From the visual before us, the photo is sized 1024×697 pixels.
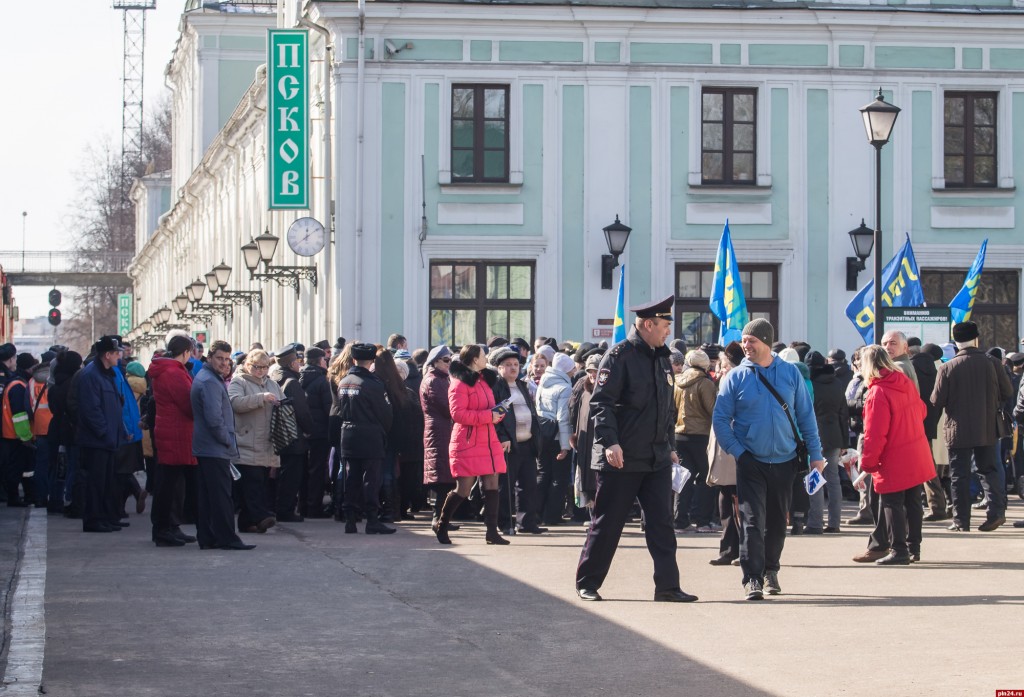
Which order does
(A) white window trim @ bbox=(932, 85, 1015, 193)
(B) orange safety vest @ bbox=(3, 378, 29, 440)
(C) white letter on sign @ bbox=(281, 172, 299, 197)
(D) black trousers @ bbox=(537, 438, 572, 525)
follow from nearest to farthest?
(D) black trousers @ bbox=(537, 438, 572, 525) → (B) orange safety vest @ bbox=(3, 378, 29, 440) → (A) white window trim @ bbox=(932, 85, 1015, 193) → (C) white letter on sign @ bbox=(281, 172, 299, 197)

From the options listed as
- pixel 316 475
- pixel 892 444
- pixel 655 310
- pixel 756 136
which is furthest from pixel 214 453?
pixel 756 136

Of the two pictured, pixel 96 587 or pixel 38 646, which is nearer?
pixel 38 646

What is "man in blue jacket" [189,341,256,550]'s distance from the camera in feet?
47.2

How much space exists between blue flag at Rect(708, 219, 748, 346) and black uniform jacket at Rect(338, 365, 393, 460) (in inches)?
249

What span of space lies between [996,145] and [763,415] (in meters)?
18.6

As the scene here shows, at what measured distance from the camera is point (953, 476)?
15.7 meters

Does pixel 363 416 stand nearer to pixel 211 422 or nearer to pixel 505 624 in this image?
pixel 211 422

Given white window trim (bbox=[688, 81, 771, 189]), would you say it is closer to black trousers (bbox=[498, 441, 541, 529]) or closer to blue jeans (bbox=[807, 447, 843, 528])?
blue jeans (bbox=[807, 447, 843, 528])

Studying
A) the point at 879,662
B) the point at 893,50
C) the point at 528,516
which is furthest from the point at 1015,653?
the point at 893,50

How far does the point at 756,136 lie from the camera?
2783cm

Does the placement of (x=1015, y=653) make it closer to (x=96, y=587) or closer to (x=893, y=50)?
(x=96, y=587)

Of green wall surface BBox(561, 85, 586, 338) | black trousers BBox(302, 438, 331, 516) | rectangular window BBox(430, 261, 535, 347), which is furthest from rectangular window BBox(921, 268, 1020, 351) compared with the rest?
black trousers BBox(302, 438, 331, 516)

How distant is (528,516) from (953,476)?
405cm

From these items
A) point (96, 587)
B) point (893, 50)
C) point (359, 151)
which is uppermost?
point (893, 50)
